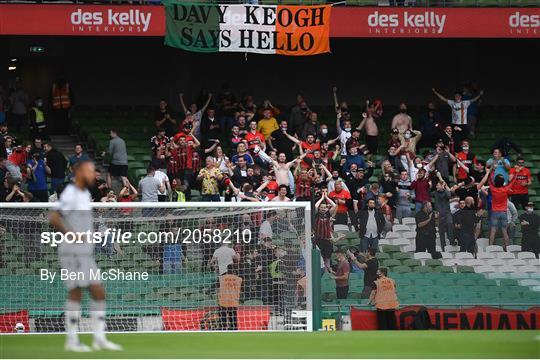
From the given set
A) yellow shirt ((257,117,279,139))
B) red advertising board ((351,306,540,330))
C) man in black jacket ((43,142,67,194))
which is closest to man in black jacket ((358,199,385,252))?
red advertising board ((351,306,540,330))

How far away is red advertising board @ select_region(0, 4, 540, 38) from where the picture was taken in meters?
26.5

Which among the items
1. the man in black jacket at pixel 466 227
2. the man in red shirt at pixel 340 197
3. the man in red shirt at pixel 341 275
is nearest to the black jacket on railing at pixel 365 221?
the man in red shirt at pixel 341 275

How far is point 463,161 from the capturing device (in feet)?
82.2

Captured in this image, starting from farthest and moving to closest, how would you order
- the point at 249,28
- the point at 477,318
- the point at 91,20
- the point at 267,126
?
the point at 91,20
the point at 267,126
the point at 249,28
the point at 477,318

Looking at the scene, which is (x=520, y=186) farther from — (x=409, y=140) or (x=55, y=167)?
(x=55, y=167)

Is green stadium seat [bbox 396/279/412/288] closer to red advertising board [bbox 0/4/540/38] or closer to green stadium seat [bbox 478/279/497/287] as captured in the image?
green stadium seat [bbox 478/279/497/287]

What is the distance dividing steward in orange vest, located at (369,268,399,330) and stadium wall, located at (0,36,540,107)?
38.8 feet

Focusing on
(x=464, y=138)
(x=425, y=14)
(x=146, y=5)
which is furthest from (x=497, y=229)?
(x=146, y=5)

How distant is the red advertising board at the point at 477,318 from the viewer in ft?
65.4

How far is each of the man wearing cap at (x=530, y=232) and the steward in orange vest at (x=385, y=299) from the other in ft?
7.64

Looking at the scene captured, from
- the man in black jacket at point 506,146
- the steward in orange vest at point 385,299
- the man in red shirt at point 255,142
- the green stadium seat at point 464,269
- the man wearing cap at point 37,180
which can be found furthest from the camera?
the man in black jacket at point 506,146

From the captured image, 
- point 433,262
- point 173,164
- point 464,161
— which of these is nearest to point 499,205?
point 433,262

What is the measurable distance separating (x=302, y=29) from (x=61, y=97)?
6220mm

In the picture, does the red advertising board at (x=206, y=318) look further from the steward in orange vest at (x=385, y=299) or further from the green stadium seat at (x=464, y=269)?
the green stadium seat at (x=464, y=269)
